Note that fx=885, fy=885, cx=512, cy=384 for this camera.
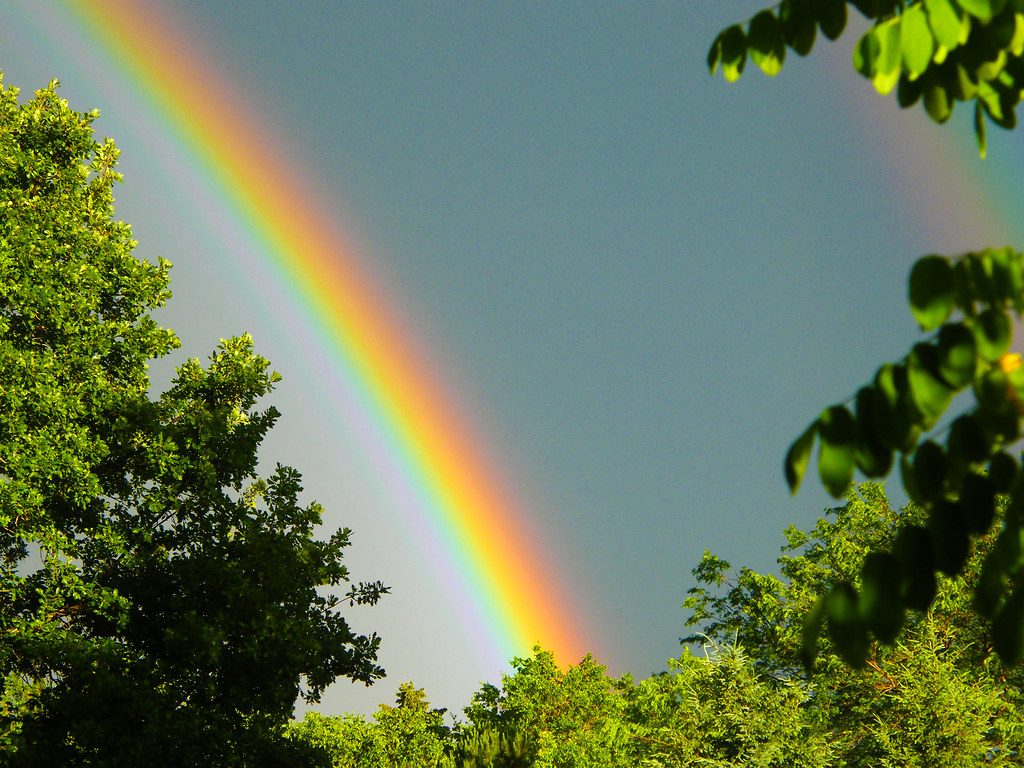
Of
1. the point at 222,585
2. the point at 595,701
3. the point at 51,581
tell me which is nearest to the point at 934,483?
the point at 222,585

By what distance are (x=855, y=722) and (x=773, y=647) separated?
5.19 meters

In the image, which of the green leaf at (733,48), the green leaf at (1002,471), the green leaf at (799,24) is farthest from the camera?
the green leaf at (733,48)

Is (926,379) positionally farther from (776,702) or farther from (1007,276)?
(776,702)

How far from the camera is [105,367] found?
53.8ft

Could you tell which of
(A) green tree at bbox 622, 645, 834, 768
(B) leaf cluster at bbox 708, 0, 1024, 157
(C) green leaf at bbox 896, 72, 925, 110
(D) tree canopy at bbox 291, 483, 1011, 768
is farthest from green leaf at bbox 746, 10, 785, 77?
(A) green tree at bbox 622, 645, 834, 768

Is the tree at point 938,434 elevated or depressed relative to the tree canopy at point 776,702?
depressed

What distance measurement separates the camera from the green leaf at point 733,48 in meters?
2.72

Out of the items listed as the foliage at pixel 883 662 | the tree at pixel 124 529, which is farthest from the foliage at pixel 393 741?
the tree at pixel 124 529

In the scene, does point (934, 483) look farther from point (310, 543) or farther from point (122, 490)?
point (122, 490)

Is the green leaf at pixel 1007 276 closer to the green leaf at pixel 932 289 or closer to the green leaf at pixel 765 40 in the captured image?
the green leaf at pixel 932 289

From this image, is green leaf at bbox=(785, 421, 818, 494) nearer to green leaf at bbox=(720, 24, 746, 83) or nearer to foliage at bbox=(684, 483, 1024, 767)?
green leaf at bbox=(720, 24, 746, 83)

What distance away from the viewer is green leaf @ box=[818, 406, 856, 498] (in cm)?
196

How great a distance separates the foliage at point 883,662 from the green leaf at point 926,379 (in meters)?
15.6

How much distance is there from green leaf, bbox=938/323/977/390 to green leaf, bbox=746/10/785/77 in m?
1.11
